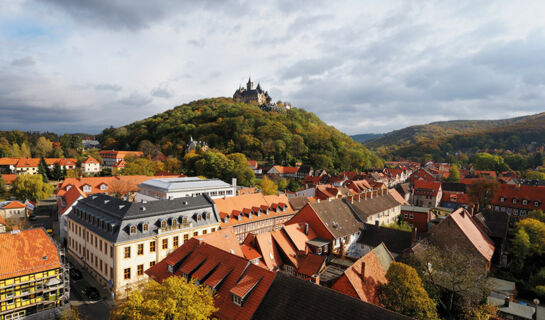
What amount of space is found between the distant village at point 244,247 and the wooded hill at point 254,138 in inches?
2032

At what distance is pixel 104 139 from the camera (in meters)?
141

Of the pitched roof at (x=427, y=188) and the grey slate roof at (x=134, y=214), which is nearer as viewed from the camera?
the grey slate roof at (x=134, y=214)

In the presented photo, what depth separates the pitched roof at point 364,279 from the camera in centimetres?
2033

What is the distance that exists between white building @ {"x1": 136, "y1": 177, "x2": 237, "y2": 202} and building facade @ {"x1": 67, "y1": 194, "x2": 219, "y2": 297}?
44.3 ft

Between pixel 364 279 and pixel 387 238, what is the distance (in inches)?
679

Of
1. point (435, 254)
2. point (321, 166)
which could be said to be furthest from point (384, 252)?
point (321, 166)

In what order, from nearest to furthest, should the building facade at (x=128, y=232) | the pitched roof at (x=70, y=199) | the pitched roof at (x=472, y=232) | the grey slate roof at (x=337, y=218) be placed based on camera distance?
the building facade at (x=128, y=232), the pitched roof at (x=472, y=232), the grey slate roof at (x=337, y=218), the pitched roof at (x=70, y=199)

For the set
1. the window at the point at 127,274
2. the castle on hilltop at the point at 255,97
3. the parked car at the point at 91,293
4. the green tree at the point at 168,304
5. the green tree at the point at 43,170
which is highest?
the castle on hilltop at the point at 255,97

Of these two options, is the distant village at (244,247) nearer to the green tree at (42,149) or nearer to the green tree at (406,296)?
the green tree at (406,296)

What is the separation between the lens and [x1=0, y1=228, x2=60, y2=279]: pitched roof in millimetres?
23391

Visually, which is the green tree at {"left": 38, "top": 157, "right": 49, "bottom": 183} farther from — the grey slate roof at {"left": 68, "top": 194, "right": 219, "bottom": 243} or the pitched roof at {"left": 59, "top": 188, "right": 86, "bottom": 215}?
the grey slate roof at {"left": 68, "top": 194, "right": 219, "bottom": 243}

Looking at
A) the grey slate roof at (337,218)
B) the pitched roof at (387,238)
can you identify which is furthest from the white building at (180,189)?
the pitched roof at (387,238)

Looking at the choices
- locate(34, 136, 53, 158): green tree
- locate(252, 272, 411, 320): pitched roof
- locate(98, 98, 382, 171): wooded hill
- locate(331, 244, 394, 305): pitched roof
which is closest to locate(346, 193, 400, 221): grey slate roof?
locate(331, 244, 394, 305): pitched roof

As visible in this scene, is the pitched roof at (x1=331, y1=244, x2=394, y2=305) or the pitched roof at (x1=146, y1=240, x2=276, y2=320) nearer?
the pitched roof at (x1=146, y1=240, x2=276, y2=320)
